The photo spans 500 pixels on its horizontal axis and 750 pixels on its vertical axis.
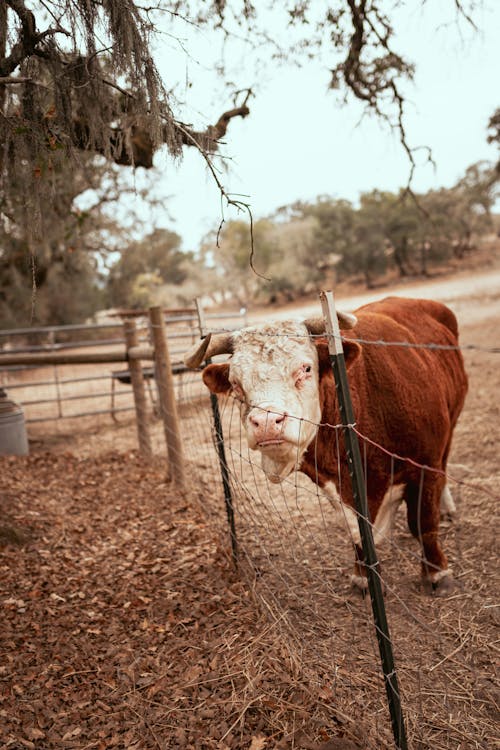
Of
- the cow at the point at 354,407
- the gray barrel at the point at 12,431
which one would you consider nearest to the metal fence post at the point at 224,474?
the cow at the point at 354,407

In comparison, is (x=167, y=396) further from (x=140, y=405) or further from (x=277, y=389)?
(x=277, y=389)

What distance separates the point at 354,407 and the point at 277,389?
637 mm

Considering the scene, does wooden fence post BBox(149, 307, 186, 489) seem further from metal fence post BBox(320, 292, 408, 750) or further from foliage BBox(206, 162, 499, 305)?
foliage BBox(206, 162, 499, 305)

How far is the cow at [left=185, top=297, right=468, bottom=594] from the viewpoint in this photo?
2443 millimetres

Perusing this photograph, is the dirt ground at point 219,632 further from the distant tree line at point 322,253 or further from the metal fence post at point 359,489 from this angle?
the distant tree line at point 322,253

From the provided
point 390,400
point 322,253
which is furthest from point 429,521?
point 322,253

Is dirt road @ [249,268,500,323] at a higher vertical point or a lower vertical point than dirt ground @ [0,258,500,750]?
higher

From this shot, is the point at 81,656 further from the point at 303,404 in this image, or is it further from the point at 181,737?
the point at 303,404

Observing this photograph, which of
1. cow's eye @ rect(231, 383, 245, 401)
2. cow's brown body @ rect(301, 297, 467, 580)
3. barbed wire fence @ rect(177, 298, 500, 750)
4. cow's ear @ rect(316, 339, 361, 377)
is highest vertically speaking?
cow's ear @ rect(316, 339, 361, 377)

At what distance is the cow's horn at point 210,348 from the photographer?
9.08 ft

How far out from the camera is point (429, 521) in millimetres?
3164

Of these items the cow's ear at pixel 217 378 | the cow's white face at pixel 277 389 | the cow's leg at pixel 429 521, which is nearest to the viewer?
the cow's white face at pixel 277 389

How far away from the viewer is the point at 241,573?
3516mm

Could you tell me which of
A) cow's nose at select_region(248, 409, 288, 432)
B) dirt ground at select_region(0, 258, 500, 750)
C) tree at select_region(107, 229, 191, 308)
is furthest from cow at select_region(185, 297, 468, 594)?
tree at select_region(107, 229, 191, 308)
